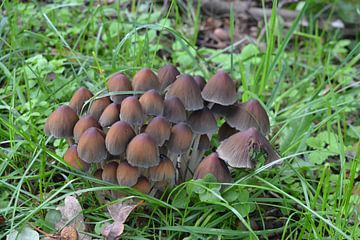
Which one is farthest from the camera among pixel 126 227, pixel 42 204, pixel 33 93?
pixel 33 93

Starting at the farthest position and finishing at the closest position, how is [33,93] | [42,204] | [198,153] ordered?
1. [33,93]
2. [198,153]
3. [42,204]

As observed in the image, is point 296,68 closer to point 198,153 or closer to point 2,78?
point 198,153

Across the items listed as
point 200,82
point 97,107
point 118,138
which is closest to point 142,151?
point 118,138

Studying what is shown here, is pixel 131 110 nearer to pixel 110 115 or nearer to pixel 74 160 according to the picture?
pixel 110 115

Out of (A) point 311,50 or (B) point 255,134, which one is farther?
(A) point 311,50

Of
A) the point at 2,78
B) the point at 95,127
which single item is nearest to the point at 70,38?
the point at 2,78

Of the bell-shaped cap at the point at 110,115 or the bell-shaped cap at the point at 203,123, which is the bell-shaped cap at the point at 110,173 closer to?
the bell-shaped cap at the point at 110,115

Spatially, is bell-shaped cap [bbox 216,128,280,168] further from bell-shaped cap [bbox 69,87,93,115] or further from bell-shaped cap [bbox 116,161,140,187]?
bell-shaped cap [bbox 69,87,93,115]
